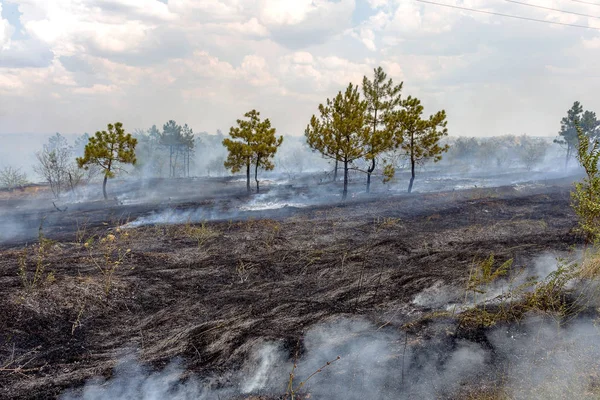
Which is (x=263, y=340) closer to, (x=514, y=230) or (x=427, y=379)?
(x=427, y=379)

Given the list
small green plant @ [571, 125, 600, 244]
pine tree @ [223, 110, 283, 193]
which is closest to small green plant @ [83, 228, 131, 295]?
small green plant @ [571, 125, 600, 244]

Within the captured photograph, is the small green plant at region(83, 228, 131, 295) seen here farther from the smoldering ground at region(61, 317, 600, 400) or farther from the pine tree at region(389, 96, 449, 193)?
the pine tree at region(389, 96, 449, 193)

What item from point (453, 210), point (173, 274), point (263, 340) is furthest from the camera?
point (453, 210)

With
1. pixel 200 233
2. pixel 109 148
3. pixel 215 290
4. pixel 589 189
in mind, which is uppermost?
pixel 109 148

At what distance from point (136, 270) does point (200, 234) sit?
4.27 m

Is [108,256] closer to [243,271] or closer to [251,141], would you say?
[243,271]

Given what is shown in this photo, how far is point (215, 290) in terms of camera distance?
8.18 m

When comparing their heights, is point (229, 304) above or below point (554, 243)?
below

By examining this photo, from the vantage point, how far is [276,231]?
45.0 ft

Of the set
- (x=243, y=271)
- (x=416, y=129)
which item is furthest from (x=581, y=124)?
(x=243, y=271)

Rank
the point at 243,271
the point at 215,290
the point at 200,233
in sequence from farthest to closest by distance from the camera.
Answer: the point at 200,233, the point at 243,271, the point at 215,290

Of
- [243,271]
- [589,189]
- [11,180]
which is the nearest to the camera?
[589,189]

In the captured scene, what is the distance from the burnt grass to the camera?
5.30m

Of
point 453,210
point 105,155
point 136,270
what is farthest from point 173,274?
point 105,155
